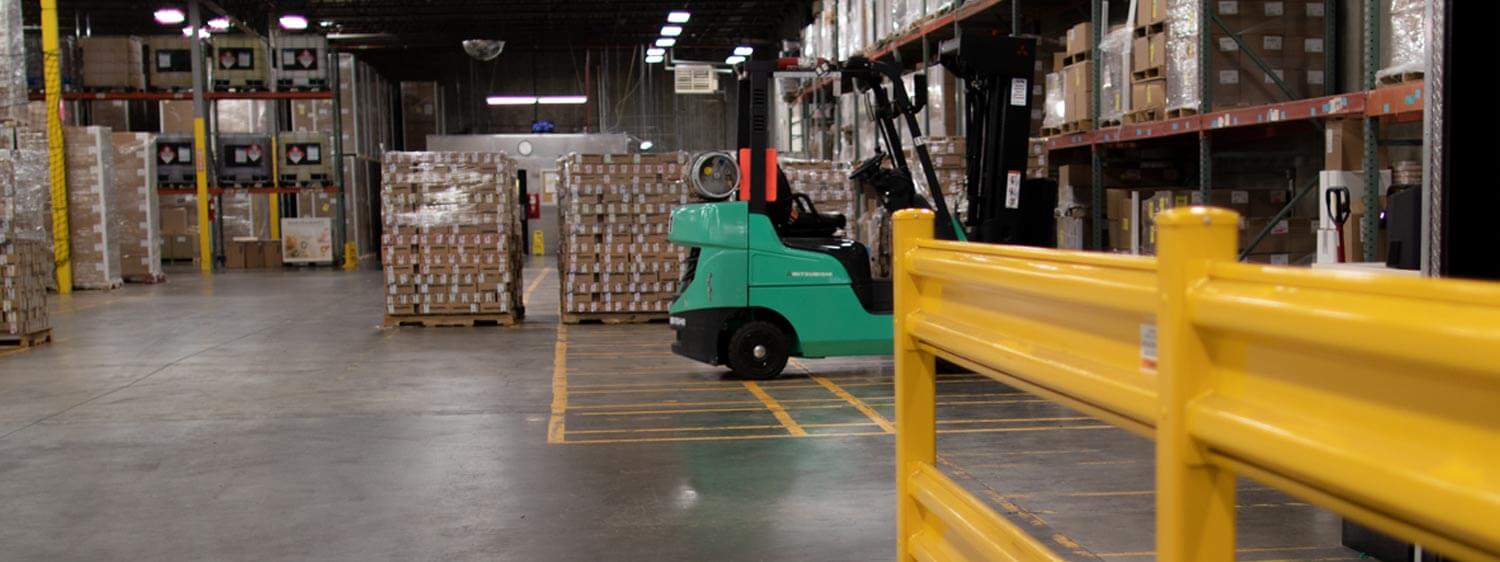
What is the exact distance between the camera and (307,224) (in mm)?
27250

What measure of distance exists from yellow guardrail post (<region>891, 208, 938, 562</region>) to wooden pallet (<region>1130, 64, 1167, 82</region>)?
6.95m

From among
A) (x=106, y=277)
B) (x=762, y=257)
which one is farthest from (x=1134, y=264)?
(x=106, y=277)

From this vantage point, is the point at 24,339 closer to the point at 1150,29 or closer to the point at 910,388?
the point at 1150,29

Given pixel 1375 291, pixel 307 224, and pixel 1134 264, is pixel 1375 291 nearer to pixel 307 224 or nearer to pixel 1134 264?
pixel 1134 264

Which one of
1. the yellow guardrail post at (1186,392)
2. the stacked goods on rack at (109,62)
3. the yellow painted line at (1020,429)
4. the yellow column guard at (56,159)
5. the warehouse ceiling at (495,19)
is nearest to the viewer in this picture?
the yellow guardrail post at (1186,392)

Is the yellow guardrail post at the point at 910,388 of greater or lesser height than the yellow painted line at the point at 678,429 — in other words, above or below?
above

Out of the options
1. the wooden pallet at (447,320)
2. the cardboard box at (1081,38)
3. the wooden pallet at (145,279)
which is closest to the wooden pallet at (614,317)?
the wooden pallet at (447,320)

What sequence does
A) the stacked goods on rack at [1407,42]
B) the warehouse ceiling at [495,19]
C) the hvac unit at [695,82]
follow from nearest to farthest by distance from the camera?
the stacked goods on rack at [1407,42] < the hvac unit at [695,82] < the warehouse ceiling at [495,19]

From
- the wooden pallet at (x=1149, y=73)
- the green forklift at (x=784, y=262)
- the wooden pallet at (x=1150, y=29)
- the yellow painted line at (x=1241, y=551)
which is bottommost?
the yellow painted line at (x=1241, y=551)

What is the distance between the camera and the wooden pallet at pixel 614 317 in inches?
587

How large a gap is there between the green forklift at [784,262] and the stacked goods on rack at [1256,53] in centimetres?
124

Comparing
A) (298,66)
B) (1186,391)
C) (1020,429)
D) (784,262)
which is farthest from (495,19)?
(1186,391)

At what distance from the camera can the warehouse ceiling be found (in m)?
31.2

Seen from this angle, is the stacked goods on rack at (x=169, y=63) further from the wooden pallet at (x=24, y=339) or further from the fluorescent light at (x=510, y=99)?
the wooden pallet at (x=24, y=339)
